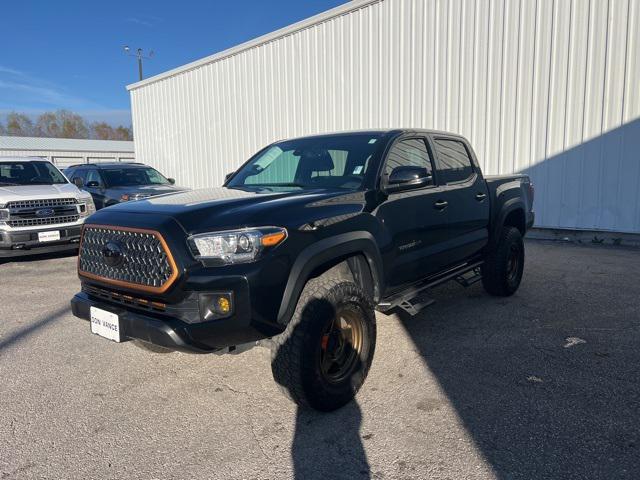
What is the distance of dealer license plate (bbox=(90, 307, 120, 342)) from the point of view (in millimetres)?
3008

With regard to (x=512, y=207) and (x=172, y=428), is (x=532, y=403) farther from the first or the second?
(x=512, y=207)

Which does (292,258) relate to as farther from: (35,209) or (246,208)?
(35,209)

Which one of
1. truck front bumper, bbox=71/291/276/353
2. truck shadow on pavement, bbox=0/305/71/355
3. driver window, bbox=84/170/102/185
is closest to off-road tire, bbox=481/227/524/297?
truck front bumper, bbox=71/291/276/353

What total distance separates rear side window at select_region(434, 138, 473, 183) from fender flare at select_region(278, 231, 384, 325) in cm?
151

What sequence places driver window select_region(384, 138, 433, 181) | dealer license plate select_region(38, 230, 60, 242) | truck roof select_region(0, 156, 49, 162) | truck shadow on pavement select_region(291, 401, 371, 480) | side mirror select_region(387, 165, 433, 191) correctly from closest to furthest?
truck shadow on pavement select_region(291, 401, 371, 480) < side mirror select_region(387, 165, 433, 191) < driver window select_region(384, 138, 433, 181) < dealer license plate select_region(38, 230, 60, 242) < truck roof select_region(0, 156, 49, 162)

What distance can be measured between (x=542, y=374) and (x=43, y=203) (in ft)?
25.9

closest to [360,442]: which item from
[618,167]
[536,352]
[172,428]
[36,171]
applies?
[172,428]

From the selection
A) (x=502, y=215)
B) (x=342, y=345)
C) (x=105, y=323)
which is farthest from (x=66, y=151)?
(x=342, y=345)

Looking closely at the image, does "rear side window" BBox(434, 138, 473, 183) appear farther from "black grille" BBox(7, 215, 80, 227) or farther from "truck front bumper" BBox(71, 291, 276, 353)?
"black grille" BBox(7, 215, 80, 227)

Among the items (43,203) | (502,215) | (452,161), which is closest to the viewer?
(452,161)

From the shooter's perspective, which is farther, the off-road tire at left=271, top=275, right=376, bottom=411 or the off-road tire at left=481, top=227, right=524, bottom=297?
the off-road tire at left=481, top=227, right=524, bottom=297

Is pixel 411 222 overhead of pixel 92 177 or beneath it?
beneath

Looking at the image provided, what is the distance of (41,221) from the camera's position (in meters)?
8.09

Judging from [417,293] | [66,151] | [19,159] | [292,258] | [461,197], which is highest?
[66,151]
